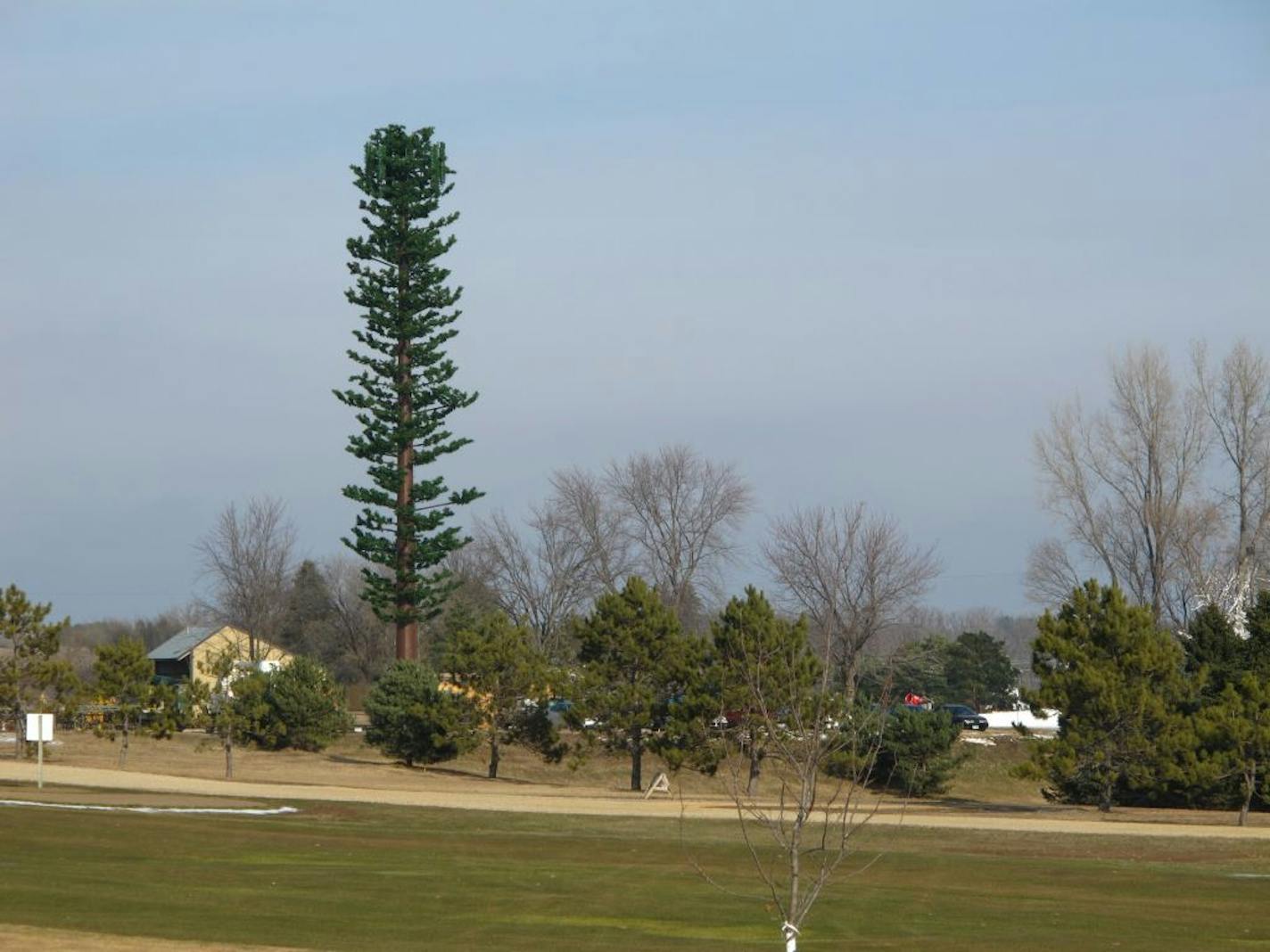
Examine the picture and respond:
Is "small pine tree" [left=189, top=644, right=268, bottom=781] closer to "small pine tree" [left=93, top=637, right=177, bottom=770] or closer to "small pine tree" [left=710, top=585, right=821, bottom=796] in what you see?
"small pine tree" [left=93, top=637, right=177, bottom=770]

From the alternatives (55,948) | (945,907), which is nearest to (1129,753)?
(945,907)

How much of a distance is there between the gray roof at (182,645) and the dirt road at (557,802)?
51.0 metres

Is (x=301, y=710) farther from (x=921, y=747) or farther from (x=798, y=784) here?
(x=798, y=784)

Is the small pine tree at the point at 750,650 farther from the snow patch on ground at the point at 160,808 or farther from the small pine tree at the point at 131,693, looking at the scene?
the small pine tree at the point at 131,693

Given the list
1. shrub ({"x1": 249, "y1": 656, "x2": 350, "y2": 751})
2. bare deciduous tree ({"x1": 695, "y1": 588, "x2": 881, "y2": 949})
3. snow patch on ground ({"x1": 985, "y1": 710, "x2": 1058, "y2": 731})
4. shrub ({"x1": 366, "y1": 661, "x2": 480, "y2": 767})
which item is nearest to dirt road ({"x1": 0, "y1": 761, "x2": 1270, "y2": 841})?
bare deciduous tree ({"x1": 695, "y1": 588, "x2": 881, "y2": 949})

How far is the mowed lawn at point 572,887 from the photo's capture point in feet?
58.5

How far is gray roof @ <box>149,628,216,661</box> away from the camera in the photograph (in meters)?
95.8

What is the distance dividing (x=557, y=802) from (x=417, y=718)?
14.4 m

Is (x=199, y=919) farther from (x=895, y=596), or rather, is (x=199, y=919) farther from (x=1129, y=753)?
(x=895, y=596)

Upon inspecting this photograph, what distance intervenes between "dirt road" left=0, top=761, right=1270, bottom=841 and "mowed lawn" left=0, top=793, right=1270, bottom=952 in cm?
234

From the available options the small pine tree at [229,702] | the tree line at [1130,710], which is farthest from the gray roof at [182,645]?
the tree line at [1130,710]

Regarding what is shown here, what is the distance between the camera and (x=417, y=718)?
172 feet

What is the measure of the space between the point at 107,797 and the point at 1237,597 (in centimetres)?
4575

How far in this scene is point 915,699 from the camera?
67688mm
